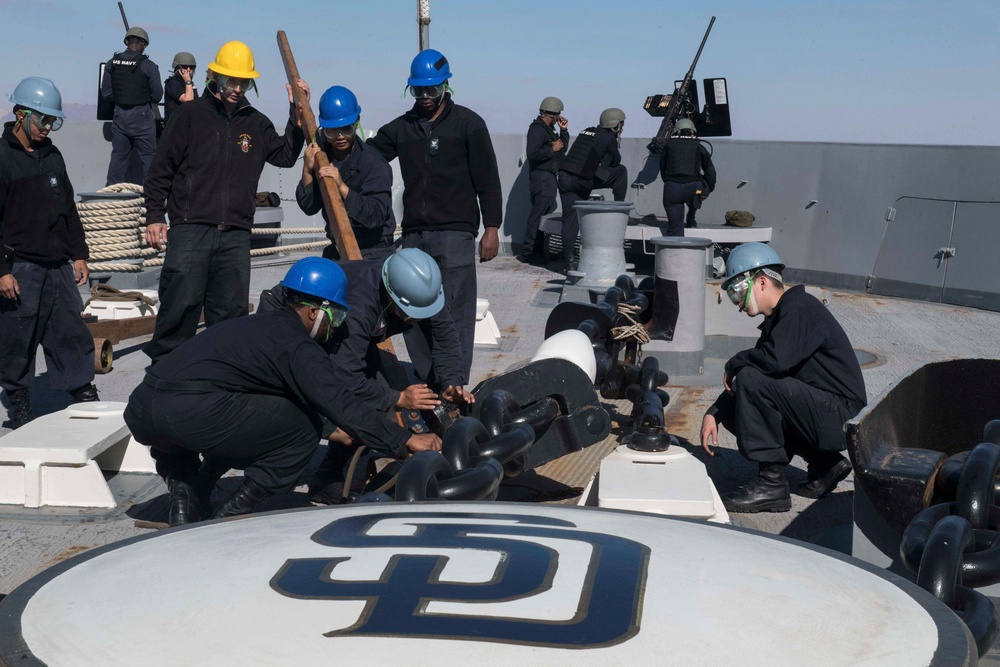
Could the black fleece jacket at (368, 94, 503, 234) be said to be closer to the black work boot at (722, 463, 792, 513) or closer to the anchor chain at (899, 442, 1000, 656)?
the black work boot at (722, 463, 792, 513)

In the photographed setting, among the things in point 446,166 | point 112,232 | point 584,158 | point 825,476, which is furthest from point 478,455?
point 584,158

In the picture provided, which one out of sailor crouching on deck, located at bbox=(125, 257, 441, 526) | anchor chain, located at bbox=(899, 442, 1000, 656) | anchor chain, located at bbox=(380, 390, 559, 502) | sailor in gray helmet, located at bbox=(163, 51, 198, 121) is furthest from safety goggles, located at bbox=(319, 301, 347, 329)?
sailor in gray helmet, located at bbox=(163, 51, 198, 121)

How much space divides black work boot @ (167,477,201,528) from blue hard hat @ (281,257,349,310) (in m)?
0.86

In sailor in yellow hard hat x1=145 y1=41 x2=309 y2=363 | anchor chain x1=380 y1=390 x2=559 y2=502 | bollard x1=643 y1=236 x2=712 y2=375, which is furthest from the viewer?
bollard x1=643 y1=236 x2=712 y2=375

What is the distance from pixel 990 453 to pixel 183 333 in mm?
4135

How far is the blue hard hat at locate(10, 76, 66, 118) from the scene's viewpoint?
5.14 m

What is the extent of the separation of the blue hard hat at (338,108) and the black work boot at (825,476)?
2.76m

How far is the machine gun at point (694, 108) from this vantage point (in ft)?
44.7

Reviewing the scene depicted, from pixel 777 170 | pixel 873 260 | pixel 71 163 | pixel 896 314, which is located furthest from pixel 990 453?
pixel 71 163

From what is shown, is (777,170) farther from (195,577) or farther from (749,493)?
(195,577)

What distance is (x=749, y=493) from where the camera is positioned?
4.22m

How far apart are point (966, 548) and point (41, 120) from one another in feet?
15.8

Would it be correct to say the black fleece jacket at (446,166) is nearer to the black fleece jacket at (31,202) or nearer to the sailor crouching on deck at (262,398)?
the black fleece jacket at (31,202)

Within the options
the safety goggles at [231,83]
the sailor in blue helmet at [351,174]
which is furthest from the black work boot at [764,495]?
the safety goggles at [231,83]
